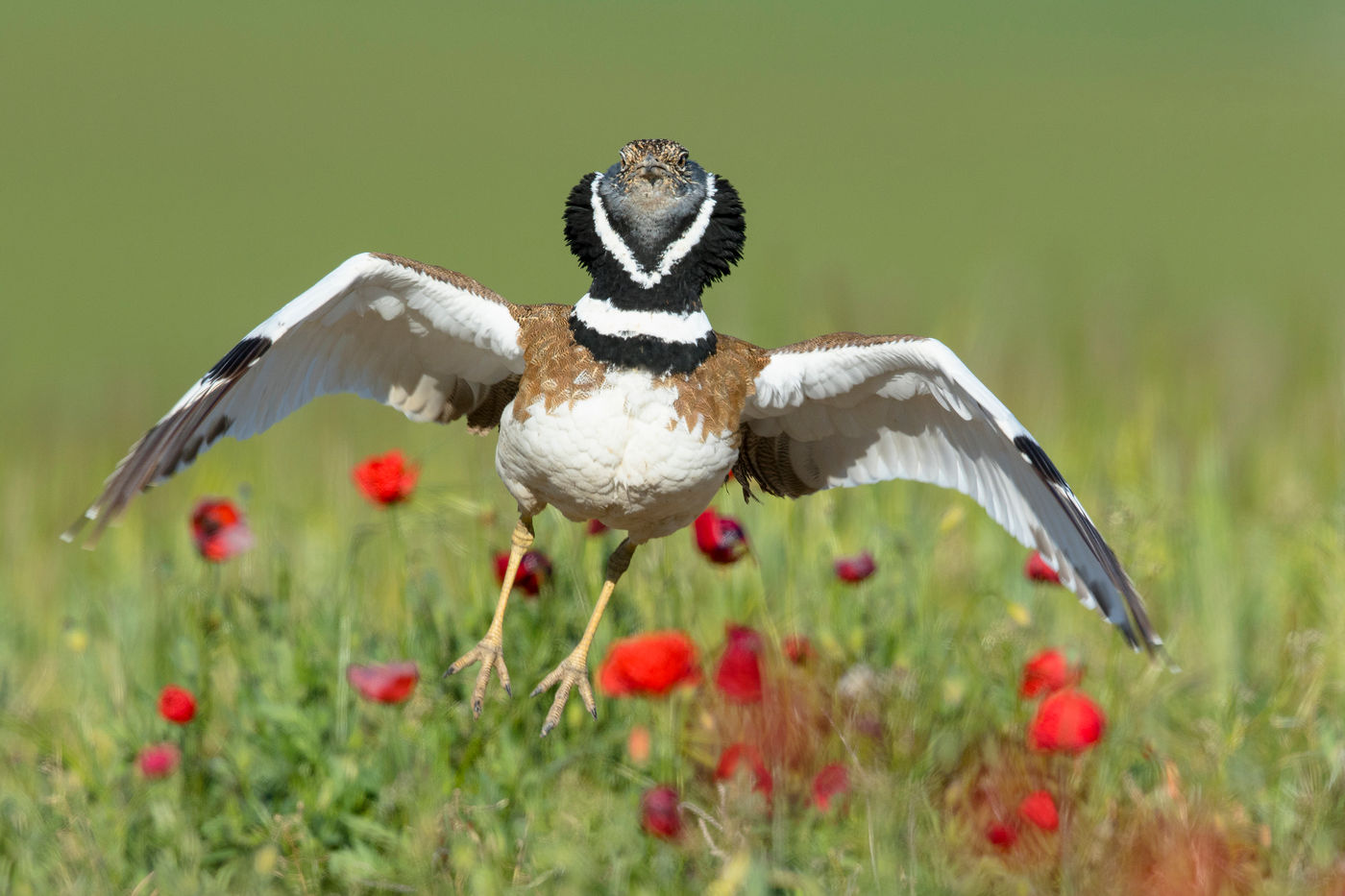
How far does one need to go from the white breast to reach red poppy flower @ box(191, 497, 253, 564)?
3.57 feet

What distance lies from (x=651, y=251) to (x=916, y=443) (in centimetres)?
153

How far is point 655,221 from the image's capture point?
16.0ft

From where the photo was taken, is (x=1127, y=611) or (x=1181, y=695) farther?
(x=1181, y=695)

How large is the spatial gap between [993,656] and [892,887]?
7.31 ft

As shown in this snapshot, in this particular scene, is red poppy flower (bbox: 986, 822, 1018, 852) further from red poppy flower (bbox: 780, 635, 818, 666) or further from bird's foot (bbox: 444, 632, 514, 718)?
bird's foot (bbox: 444, 632, 514, 718)

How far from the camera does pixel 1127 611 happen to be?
5.05 meters

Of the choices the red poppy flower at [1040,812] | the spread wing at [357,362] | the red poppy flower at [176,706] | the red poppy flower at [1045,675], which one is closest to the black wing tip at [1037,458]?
the red poppy flower at [1045,675]

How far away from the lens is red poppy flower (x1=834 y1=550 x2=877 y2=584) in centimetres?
495

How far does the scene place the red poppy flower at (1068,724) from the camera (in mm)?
4090

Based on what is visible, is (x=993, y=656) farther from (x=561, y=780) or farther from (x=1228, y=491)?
(x=1228, y=491)

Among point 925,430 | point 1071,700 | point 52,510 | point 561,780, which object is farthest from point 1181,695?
point 52,510

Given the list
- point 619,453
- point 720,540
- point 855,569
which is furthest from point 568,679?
point 855,569

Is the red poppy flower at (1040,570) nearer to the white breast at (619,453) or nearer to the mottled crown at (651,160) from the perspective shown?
the white breast at (619,453)

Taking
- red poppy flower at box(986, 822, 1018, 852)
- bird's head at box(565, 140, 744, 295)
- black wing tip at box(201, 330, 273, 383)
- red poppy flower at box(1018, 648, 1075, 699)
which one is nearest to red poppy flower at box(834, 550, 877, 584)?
red poppy flower at box(1018, 648, 1075, 699)
